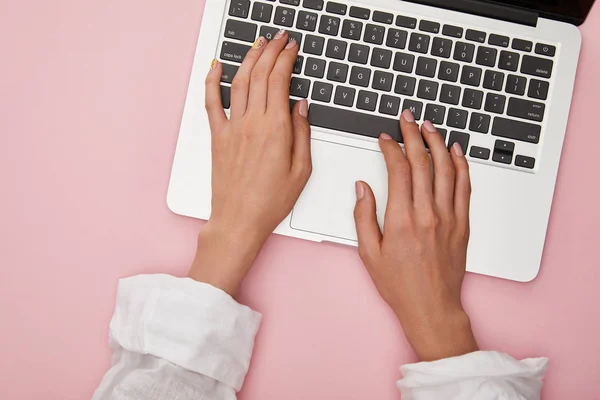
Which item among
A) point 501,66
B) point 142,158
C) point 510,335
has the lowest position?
point 510,335

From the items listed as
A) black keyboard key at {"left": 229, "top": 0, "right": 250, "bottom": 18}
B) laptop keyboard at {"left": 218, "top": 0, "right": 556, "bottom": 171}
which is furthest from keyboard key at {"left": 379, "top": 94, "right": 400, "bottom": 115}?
black keyboard key at {"left": 229, "top": 0, "right": 250, "bottom": 18}

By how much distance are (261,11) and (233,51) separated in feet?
0.20

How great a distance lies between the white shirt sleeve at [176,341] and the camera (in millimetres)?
678

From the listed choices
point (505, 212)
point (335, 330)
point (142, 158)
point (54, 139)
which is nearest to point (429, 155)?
point (505, 212)

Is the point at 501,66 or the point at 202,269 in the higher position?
the point at 501,66

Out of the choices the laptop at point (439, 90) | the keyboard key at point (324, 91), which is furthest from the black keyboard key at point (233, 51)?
the keyboard key at point (324, 91)

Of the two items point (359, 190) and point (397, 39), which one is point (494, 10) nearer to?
point (397, 39)

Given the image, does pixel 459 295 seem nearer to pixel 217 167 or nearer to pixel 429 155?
pixel 429 155

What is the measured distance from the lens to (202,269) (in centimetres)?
73

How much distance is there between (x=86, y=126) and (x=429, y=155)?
A: 0.47 metres

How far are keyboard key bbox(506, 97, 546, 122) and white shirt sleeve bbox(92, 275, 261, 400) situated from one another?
420mm

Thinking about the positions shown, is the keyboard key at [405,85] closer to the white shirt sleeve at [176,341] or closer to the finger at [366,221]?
the finger at [366,221]

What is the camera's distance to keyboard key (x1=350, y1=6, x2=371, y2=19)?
717 millimetres

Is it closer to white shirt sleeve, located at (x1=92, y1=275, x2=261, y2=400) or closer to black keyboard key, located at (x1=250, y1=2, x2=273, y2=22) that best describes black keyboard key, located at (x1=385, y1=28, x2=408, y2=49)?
black keyboard key, located at (x1=250, y1=2, x2=273, y2=22)
